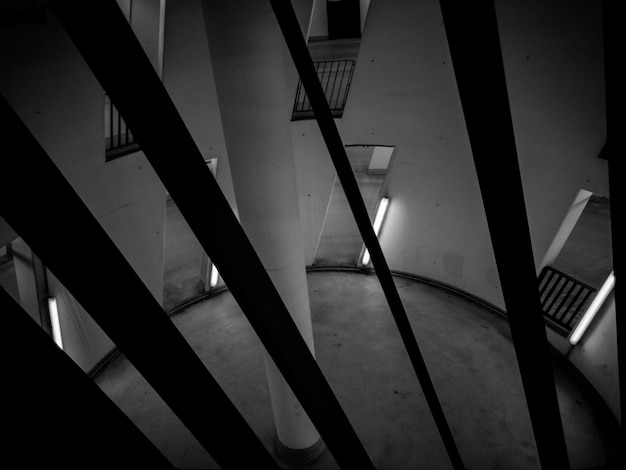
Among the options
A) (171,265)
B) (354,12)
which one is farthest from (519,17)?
(171,265)

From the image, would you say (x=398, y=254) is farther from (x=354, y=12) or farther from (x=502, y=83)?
(x=502, y=83)

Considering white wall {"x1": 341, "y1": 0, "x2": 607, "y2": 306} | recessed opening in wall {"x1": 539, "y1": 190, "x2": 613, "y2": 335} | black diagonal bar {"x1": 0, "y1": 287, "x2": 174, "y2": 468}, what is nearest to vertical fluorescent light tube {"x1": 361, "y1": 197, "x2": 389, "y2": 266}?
white wall {"x1": 341, "y1": 0, "x2": 607, "y2": 306}

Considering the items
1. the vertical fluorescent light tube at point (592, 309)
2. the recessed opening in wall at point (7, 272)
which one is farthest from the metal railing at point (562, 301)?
the recessed opening in wall at point (7, 272)

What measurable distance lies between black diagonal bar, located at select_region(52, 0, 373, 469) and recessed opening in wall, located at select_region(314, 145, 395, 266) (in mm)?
8035

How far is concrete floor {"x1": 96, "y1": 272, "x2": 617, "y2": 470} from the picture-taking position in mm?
6027

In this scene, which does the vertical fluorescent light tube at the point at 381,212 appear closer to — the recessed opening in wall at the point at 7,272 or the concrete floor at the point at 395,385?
the concrete floor at the point at 395,385

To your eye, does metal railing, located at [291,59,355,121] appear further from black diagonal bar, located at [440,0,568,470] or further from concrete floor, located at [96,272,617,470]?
black diagonal bar, located at [440,0,568,470]

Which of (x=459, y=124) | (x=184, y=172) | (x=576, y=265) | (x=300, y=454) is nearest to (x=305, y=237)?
(x=459, y=124)

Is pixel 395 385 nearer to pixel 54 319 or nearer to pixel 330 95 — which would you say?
pixel 54 319

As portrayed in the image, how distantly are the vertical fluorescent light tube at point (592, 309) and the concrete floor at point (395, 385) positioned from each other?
0.81 m

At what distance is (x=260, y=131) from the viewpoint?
3.87 m

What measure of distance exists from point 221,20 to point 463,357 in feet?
25.2

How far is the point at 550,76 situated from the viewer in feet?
20.5

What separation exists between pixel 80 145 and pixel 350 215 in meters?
10.9
